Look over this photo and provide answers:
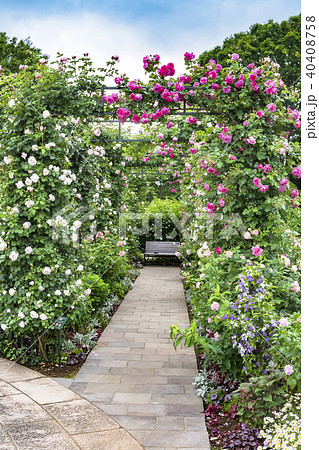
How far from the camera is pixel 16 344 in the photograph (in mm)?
4297

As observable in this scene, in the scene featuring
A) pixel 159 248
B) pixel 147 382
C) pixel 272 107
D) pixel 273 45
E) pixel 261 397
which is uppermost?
pixel 273 45

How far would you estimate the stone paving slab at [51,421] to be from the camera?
2627 millimetres

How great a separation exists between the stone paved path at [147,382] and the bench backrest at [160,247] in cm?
512

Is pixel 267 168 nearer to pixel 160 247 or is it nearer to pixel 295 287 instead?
pixel 295 287

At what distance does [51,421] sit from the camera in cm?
291

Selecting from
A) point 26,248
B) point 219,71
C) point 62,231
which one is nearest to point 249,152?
point 219,71

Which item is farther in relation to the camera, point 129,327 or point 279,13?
point 279,13

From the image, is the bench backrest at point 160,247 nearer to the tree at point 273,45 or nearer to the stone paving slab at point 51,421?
the stone paving slab at point 51,421

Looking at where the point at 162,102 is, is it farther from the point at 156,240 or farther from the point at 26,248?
the point at 156,240

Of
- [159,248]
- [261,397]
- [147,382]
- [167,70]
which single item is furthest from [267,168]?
[159,248]

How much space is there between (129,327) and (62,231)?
5.90 ft

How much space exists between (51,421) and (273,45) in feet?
62.4

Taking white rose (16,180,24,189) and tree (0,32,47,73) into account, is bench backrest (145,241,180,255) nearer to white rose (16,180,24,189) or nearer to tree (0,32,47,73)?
white rose (16,180,24,189)

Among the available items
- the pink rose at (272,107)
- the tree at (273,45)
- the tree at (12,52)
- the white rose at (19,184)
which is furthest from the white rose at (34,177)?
the tree at (12,52)
